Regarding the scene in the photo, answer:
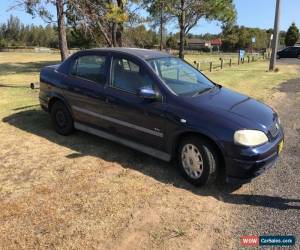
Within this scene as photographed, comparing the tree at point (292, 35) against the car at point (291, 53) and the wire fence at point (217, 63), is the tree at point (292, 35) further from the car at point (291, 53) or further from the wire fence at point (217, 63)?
the wire fence at point (217, 63)

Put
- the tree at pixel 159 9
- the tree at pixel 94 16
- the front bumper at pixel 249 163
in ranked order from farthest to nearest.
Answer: the tree at pixel 159 9 → the tree at pixel 94 16 → the front bumper at pixel 249 163

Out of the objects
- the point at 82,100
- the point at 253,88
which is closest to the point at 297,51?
the point at 253,88

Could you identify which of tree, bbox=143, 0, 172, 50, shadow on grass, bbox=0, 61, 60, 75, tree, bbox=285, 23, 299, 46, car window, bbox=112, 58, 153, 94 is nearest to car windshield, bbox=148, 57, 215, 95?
car window, bbox=112, 58, 153, 94

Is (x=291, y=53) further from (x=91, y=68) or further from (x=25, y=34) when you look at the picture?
(x=25, y=34)

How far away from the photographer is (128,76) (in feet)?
18.7

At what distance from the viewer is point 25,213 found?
13.8ft

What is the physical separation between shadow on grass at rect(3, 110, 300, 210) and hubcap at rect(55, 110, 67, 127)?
0.74 ft

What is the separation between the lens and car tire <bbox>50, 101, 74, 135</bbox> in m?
6.70

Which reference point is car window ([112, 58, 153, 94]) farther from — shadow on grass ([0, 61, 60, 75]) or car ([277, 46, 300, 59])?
car ([277, 46, 300, 59])

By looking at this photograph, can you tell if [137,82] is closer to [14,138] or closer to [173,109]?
[173,109]

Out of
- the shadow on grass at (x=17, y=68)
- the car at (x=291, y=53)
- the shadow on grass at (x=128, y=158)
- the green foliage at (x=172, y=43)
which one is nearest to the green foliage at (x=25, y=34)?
the green foliage at (x=172, y=43)

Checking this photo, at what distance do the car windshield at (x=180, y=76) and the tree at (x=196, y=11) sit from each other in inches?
731

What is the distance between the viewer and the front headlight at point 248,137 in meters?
4.53

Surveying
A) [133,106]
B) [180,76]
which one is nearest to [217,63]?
[180,76]
